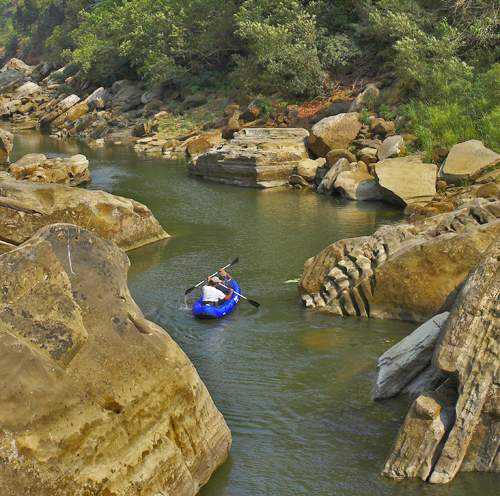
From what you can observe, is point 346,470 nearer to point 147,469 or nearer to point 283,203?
point 147,469

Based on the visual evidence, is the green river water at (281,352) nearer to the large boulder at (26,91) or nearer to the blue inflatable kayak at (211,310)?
the blue inflatable kayak at (211,310)

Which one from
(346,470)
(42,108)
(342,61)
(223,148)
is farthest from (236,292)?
(42,108)

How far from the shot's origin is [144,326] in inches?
228

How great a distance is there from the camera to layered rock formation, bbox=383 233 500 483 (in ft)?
18.5

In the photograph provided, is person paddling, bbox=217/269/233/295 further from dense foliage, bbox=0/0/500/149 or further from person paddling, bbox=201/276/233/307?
dense foliage, bbox=0/0/500/149

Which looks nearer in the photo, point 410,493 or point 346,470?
point 410,493

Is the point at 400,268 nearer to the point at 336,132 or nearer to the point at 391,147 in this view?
the point at 391,147

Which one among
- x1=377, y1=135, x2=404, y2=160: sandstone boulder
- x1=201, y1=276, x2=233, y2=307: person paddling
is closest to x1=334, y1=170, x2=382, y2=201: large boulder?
x1=377, y1=135, x2=404, y2=160: sandstone boulder

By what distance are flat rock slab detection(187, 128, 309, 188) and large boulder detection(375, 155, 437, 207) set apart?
5128 millimetres

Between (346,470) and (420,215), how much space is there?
1065 centimetres

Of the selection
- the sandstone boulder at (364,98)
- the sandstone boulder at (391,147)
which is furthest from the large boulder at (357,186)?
the sandstone boulder at (364,98)

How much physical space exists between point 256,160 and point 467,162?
842 cm

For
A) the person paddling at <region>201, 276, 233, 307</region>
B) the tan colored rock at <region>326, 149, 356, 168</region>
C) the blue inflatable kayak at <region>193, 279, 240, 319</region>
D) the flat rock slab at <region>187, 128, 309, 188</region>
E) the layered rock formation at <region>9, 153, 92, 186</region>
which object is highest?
the person paddling at <region>201, 276, 233, 307</region>

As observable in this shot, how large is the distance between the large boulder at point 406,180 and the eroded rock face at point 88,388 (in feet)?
43.0
